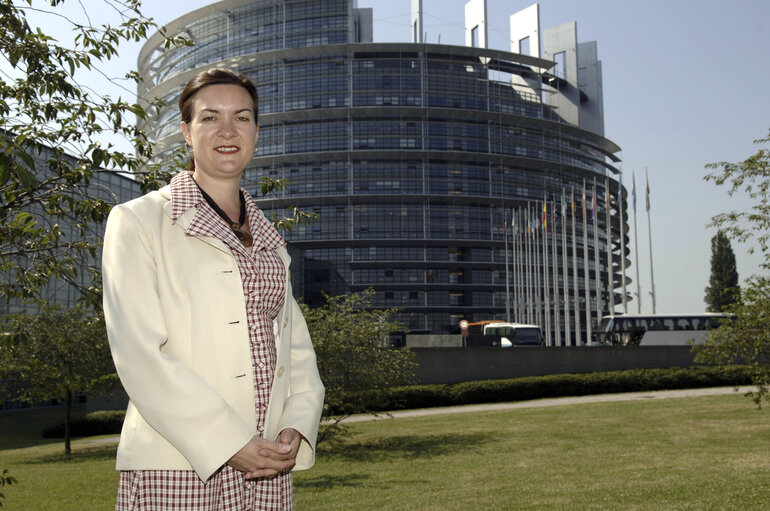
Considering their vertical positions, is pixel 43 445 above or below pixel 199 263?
below

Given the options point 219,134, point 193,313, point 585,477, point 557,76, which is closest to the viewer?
point 193,313

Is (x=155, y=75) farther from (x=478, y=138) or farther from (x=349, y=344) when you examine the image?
(x=349, y=344)

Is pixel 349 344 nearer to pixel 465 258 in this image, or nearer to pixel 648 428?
pixel 648 428

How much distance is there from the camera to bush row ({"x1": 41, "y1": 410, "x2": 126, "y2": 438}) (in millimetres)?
31547

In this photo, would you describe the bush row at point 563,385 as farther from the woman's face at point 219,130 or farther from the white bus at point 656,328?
the woman's face at point 219,130

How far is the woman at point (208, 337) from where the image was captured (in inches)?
89.2

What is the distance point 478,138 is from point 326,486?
68016mm

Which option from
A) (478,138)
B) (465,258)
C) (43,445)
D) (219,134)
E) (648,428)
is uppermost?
(478,138)

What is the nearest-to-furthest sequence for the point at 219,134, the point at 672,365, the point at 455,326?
the point at 219,134 < the point at 672,365 < the point at 455,326

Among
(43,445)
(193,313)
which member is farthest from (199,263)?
(43,445)

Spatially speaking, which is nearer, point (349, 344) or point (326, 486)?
point (326, 486)

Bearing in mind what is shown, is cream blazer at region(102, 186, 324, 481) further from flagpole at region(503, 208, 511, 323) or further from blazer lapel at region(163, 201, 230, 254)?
flagpole at region(503, 208, 511, 323)

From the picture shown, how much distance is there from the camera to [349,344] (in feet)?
67.7

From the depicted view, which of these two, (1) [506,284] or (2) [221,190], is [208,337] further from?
(1) [506,284]
